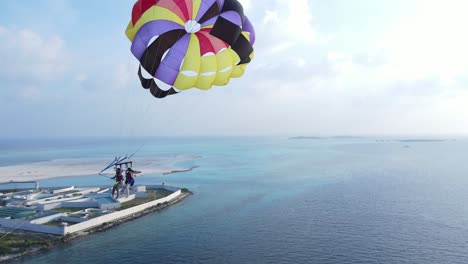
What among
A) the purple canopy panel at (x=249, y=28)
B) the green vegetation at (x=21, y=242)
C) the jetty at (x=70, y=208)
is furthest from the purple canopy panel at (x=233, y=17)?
the jetty at (x=70, y=208)

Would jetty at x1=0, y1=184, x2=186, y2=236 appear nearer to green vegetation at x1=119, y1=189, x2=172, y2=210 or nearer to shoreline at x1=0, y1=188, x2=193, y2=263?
green vegetation at x1=119, y1=189, x2=172, y2=210

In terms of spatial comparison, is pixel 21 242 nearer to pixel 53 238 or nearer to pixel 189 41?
pixel 53 238

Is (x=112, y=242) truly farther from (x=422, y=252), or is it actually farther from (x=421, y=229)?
(x=421, y=229)

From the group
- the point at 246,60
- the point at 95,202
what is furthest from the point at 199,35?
the point at 95,202

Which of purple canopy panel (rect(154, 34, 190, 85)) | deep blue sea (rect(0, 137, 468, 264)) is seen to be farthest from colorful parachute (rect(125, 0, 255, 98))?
deep blue sea (rect(0, 137, 468, 264))

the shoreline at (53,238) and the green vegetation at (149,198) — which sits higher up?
the green vegetation at (149,198)

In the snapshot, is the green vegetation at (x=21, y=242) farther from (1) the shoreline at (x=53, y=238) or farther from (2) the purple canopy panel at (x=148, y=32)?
(2) the purple canopy panel at (x=148, y=32)
